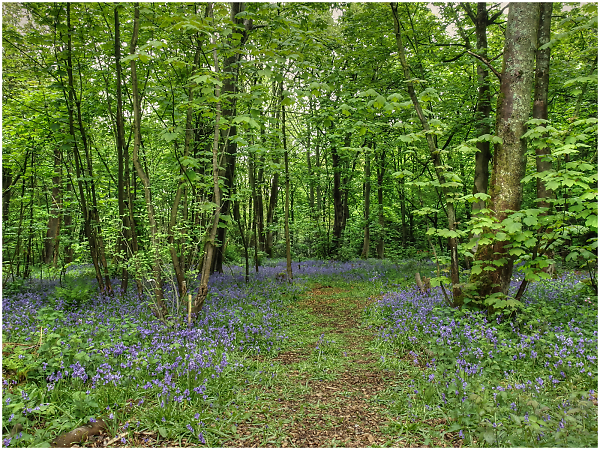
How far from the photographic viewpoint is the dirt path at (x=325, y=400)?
3.26 meters

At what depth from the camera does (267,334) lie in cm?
570

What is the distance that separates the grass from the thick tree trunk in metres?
0.92

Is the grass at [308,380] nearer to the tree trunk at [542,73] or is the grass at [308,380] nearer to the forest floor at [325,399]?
the forest floor at [325,399]

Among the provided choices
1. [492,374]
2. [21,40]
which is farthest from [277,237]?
[492,374]

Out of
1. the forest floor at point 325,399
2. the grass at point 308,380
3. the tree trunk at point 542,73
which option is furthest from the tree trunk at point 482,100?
the forest floor at point 325,399

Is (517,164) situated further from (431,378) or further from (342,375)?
(342,375)

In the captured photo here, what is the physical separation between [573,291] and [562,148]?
4156mm

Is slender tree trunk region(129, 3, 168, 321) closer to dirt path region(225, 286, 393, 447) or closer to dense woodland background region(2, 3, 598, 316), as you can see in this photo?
dense woodland background region(2, 3, 598, 316)

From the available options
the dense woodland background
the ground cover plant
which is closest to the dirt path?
the ground cover plant

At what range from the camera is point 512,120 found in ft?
17.2

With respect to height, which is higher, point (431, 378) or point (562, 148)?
point (562, 148)

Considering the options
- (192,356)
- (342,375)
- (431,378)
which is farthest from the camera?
(342,375)

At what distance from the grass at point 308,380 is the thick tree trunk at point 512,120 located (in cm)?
92

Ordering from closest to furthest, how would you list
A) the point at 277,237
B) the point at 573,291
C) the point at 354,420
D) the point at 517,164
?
the point at 354,420, the point at 517,164, the point at 573,291, the point at 277,237
